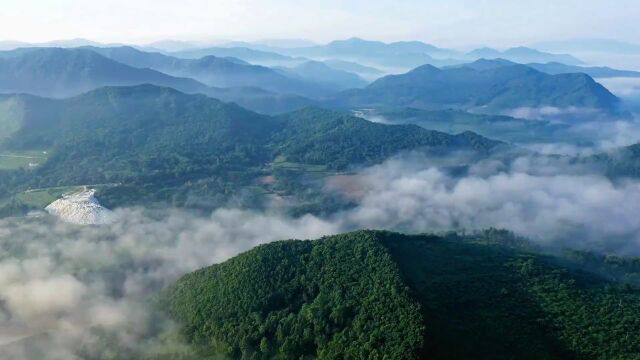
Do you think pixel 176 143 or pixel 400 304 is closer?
pixel 400 304

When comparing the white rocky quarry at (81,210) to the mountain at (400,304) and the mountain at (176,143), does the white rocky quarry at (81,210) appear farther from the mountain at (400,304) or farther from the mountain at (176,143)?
the mountain at (400,304)

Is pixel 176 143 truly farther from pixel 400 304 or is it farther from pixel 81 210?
pixel 400 304

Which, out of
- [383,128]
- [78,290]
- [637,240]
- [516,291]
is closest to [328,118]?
[383,128]

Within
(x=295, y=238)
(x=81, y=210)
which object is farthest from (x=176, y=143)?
(x=295, y=238)

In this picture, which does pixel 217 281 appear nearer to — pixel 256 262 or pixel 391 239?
pixel 256 262

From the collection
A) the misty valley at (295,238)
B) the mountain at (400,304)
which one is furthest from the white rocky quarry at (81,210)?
the mountain at (400,304)

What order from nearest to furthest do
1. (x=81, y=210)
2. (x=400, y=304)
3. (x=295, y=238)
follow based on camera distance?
(x=400, y=304) < (x=295, y=238) < (x=81, y=210)

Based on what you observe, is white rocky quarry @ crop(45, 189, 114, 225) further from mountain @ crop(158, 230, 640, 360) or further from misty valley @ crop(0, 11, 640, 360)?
mountain @ crop(158, 230, 640, 360)
